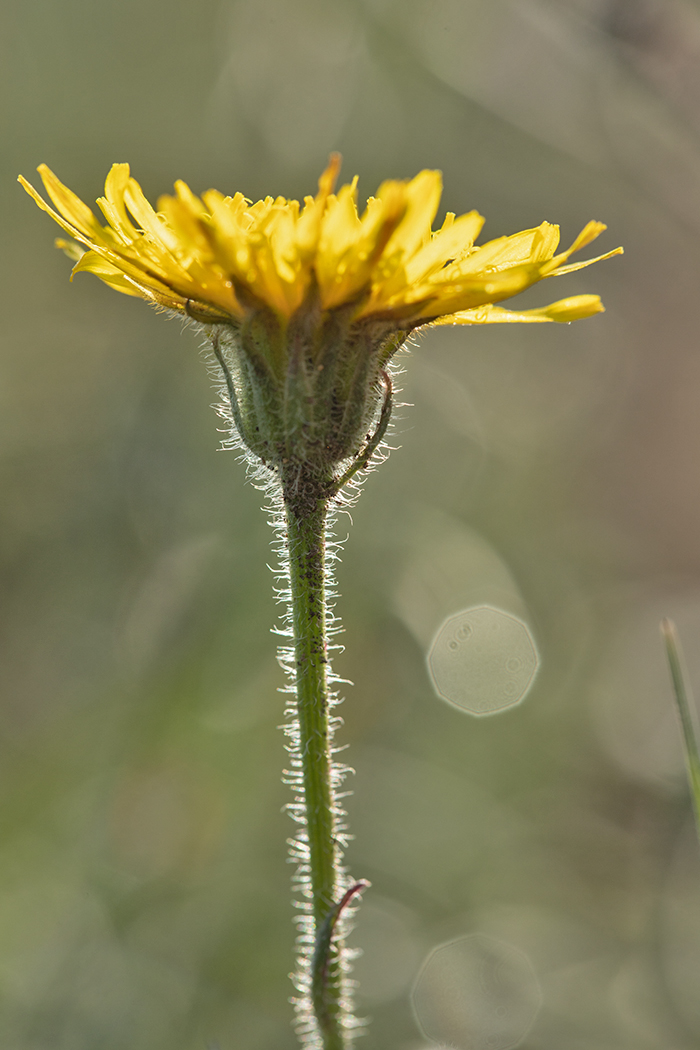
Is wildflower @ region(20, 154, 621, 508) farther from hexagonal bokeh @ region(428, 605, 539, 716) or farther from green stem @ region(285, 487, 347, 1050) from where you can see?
hexagonal bokeh @ region(428, 605, 539, 716)

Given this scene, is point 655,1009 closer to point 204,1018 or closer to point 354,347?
point 204,1018

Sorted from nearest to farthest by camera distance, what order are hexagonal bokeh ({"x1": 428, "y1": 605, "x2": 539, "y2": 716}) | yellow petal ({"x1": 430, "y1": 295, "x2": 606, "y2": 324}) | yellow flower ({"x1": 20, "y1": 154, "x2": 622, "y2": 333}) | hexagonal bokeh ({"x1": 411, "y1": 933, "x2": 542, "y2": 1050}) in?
yellow flower ({"x1": 20, "y1": 154, "x2": 622, "y2": 333}), yellow petal ({"x1": 430, "y1": 295, "x2": 606, "y2": 324}), hexagonal bokeh ({"x1": 411, "y1": 933, "x2": 542, "y2": 1050}), hexagonal bokeh ({"x1": 428, "y1": 605, "x2": 539, "y2": 716})

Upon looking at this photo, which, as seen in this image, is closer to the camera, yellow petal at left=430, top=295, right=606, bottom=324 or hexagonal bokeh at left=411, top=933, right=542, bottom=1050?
yellow petal at left=430, top=295, right=606, bottom=324

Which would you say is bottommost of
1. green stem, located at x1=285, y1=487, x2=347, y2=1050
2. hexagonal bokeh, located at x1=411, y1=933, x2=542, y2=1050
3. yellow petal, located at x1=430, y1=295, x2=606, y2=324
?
hexagonal bokeh, located at x1=411, y1=933, x2=542, y2=1050

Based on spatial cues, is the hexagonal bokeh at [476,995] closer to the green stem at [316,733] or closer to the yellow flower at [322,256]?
the green stem at [316,733]

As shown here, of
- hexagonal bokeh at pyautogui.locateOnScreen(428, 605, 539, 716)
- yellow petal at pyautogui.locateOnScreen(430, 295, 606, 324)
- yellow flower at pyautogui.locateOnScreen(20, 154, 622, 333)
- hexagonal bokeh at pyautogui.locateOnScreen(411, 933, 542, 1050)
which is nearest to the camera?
yellow flower at pyautogui.locateOnScreen(20, 154, 622, 333)

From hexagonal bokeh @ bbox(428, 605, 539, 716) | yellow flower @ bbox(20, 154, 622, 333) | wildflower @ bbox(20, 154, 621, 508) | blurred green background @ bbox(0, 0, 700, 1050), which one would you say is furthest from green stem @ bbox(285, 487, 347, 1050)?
hexagonal bokeh @ bbox(428, 605, 539, 716)

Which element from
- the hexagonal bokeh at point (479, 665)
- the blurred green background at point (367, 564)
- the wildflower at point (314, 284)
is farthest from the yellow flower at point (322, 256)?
the hexagonal bokeh at point (479, 665)
